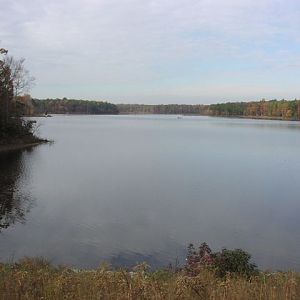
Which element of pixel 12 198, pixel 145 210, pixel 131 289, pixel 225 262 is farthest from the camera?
pixel 12 198

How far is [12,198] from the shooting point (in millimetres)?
21562

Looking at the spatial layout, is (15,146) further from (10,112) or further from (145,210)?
(145,210)

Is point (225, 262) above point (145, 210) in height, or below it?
above

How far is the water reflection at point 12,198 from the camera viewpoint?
58.9ft

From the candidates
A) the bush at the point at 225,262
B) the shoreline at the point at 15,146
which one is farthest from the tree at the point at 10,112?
the bush at the point at 225,262

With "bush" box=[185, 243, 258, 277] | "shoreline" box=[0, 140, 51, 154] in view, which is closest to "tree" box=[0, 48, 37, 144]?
"shoreline" box=[0, 140, 51, 154]

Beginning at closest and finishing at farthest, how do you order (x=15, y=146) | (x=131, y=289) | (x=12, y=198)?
(x=131, y=289) → (x=12, y=198) → (x=15, y=146)

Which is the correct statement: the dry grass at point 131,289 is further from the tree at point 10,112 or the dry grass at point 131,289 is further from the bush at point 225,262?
the tree at point 10,112

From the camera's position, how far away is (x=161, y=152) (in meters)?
46.2

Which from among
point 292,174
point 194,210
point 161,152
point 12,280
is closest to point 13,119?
point 161,152

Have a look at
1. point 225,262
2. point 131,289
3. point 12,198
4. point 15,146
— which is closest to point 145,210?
point 12,198

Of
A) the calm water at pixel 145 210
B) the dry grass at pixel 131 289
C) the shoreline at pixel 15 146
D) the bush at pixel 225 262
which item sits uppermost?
the dry grass at pixel 131 289

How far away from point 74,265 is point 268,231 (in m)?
7.72

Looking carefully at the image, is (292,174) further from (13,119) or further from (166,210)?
(13,119)
